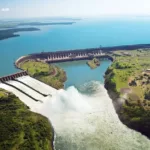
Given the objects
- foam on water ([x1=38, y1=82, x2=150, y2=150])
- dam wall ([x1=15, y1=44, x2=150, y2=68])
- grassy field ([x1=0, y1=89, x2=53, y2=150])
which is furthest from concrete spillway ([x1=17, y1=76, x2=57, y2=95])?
dam wall ([x1=15, y1=44, x2=150, y2=68])

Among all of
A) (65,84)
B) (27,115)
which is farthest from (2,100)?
(65,84)

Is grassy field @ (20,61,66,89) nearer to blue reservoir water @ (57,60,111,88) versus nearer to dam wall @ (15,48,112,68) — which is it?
blue reservoir water @ (57,60,111,88)

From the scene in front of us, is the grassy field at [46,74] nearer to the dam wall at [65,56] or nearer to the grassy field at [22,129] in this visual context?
the dam wall at [65,56]

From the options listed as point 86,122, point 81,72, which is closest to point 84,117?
point 86,122

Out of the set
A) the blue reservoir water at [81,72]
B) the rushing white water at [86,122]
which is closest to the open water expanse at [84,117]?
the rushing white water at [86,122]

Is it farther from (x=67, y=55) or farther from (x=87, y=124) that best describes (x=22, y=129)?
(x=67, y=55)

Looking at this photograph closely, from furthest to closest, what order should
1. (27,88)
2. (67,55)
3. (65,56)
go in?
(67,55), (65,56), (27,88)

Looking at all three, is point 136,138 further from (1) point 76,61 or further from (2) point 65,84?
(1) point 76,61
